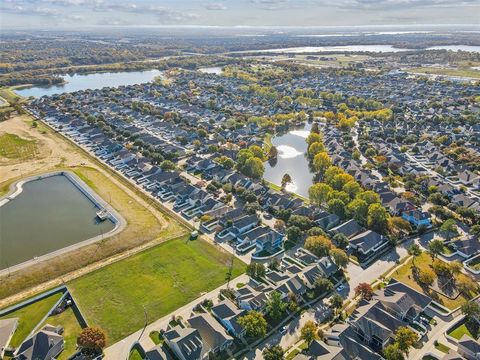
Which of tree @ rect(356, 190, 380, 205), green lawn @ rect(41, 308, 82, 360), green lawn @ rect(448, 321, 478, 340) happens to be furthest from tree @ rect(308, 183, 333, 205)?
green lawn @ rect(41, 308, 82, 360)

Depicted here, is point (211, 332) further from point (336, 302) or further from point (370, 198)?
point (370, 198)

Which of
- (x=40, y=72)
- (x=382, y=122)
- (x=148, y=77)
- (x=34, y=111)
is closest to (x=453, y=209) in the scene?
(x=382, y=122)

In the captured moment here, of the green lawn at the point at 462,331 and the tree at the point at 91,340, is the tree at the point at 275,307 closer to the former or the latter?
the tree at the point at 91,340


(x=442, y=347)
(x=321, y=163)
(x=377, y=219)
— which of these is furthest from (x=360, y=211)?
(x=442, y=347)

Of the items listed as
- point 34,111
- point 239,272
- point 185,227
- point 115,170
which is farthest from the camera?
point 34,111

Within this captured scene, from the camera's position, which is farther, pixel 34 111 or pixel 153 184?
pixel 34 111

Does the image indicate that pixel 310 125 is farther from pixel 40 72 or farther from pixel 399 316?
pixel 40 72
